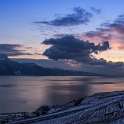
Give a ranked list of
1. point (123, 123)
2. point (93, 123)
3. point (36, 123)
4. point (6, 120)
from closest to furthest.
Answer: point (123, 123), point (93, 123), point (36, 123), point (6, 120)

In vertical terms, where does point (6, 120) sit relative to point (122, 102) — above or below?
below

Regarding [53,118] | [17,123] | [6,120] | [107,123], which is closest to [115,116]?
[107,123]

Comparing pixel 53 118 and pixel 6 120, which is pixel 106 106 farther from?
pixel 6 120

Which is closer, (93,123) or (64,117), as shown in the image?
(93,123)

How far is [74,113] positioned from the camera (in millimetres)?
86125

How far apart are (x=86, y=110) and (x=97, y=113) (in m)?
4.17

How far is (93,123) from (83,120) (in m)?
4.76

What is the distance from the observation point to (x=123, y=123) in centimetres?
7125

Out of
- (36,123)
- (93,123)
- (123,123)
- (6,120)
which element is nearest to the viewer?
(123,123)

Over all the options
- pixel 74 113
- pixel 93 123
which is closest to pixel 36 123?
pixel 74 113

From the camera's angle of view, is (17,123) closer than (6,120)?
Yes

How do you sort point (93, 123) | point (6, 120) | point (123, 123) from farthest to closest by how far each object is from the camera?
point (6, 120) < point (93, 123) < point (123, 123)

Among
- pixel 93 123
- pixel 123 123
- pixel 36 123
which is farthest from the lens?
pixel 36 123

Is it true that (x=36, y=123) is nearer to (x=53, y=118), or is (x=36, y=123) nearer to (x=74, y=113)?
(x=53, y=118)
